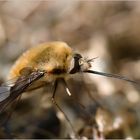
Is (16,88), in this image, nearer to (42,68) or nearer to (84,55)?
(42,68)

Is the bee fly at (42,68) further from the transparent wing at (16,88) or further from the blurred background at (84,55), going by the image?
the blurred background at (84,55)

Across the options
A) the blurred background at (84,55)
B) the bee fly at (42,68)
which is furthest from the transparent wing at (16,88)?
the blurred background at (84,55)

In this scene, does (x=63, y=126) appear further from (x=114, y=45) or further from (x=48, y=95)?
(x=114, y=45)

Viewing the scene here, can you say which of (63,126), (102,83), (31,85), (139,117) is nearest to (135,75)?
(102,83)

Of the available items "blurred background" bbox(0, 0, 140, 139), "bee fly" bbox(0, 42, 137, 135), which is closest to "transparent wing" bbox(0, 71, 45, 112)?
"bee fly" bbox(0, 42, 137, 135)

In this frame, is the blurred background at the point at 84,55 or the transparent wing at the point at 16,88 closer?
the transparent wing at the point at 16,88
